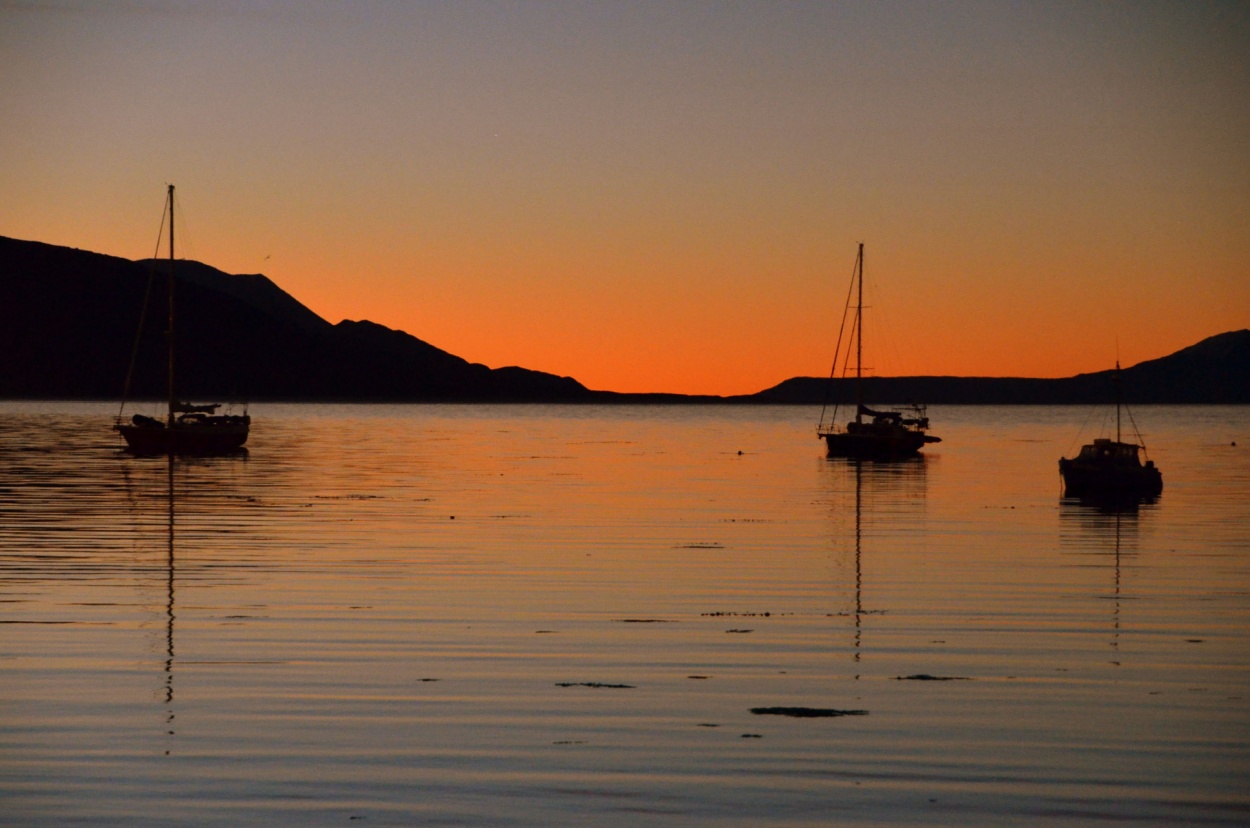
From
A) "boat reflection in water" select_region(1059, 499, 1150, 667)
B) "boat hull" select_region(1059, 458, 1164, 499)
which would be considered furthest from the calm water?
"boat hull" select_region(1059, 458, 1164, 499)

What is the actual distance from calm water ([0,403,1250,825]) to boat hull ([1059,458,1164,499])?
14528mm

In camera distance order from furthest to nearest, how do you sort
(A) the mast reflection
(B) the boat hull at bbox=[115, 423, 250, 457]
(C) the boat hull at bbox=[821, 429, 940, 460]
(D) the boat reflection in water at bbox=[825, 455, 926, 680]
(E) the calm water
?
(C) the boat hull at bbox=[821, 429, 940, 460] < (B) the boat hull at bbox=[115, 423, 250, 457] < (D) the boat reflection in water at bbox=[825, 455, 926, 680] < (A) the mast reflection < (E) the calm water

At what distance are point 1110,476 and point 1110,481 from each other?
44 cm

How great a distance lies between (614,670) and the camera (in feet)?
68.9

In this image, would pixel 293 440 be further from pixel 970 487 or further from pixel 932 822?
pixel 932 822

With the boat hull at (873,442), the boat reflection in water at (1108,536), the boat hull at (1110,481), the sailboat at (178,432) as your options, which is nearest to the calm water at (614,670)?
the boat reflection in water at (1108,536)

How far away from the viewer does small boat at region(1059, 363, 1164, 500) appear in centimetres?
6462

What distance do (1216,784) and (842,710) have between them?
4.66 meters

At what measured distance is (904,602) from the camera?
2900 centimetres

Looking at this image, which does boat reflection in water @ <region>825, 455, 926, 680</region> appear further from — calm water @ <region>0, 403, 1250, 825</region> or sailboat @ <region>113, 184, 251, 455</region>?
sailboat @ <region>113, 184, 251, 455</region>

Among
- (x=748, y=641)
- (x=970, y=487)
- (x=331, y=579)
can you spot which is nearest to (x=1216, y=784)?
(x=748, y=641)

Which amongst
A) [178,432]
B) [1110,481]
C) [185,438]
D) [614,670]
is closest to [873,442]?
[1110,481]

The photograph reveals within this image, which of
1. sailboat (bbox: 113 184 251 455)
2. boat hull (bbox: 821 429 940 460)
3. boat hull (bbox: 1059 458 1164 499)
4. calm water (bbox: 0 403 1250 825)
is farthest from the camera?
boat hull (bbox: 821 429 940 460)

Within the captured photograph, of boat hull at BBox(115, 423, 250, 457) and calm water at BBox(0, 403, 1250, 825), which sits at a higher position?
boat hull at BBox(115, 423, 250, 457)
